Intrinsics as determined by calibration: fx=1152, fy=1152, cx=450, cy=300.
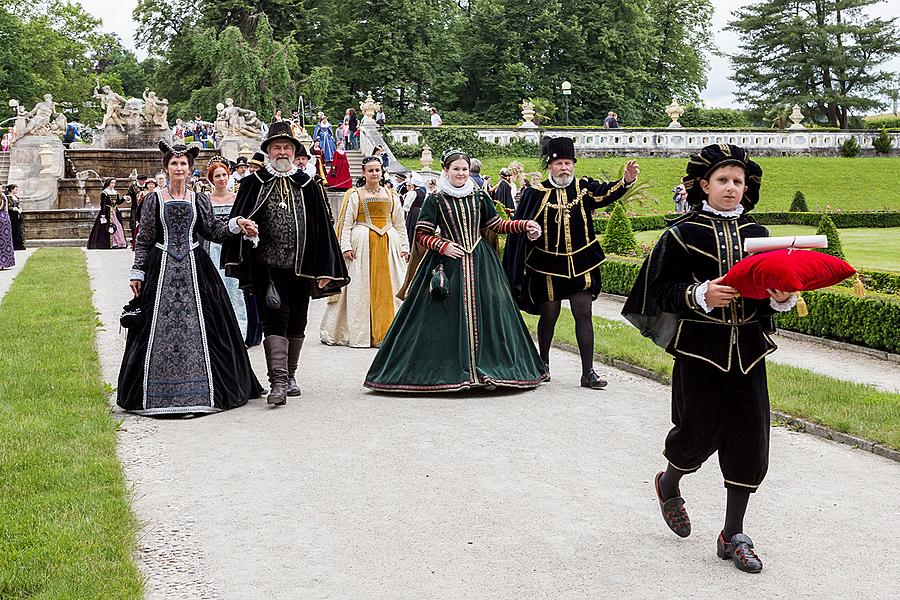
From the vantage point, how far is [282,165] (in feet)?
28.0

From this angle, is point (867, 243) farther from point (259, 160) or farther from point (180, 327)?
point (180, 327)

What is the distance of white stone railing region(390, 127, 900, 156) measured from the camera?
4462 cm

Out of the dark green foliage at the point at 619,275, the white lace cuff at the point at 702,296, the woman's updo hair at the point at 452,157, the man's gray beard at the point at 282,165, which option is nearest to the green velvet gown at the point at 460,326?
the woman's updo hair at the point at 452,157

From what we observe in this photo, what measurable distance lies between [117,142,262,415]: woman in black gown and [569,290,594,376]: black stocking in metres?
2.57

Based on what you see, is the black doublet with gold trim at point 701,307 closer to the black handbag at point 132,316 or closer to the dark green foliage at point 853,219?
the black handbag at point 132,316

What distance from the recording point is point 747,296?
4.37 meters

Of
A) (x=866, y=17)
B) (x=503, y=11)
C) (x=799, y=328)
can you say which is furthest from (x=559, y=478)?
(x=866, y=17)

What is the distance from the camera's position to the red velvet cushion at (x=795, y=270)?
161 inches

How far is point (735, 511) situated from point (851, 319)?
731 cm

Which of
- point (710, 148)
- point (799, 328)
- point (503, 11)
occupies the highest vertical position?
point (503, 11)

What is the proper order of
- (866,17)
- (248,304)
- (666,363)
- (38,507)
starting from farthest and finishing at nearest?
(866,17)
(248,304)
(666,363)
(38,507)

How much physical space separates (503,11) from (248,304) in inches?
1955

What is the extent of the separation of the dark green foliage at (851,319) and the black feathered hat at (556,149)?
3.81 meters

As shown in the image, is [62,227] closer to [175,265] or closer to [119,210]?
[119,210]
